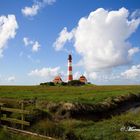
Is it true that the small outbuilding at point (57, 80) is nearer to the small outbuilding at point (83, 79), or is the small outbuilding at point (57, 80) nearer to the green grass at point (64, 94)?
the small outbuilding at point (83, 79)

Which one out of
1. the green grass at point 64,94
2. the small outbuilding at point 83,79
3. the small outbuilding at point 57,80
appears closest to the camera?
the green grass at point 64,94

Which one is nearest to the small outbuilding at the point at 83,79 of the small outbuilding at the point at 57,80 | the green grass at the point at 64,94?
the small outbuilding at the point at 57,80

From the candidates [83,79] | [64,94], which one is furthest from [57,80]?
[64,94]

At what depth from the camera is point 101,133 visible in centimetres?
1909

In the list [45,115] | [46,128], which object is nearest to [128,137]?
[46,128]

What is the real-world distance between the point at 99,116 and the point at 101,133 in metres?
11.9

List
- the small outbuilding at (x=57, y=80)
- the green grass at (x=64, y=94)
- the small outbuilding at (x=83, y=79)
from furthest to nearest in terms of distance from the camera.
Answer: the small outbuilding at (x=83, y=79) < the small outbuilding at (x=57, y=80) < the green grass at (x=64, y=94)

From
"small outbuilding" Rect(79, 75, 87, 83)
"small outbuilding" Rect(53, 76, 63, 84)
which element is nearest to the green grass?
"small outbuilding" Rect(53, 76, 63, 84)

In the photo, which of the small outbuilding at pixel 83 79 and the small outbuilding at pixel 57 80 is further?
the small outbuilding at pixel 83 79

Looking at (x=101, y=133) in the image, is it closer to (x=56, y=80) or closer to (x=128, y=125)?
(x=128, y=125)

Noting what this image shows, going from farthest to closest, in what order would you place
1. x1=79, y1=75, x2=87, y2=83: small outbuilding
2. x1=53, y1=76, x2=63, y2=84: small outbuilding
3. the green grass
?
x1=79, y1=75, x2=87, y2=83: small outbuilding
x1=53, y1=76, x2=63, y2=84: small outbuilding
the green grass

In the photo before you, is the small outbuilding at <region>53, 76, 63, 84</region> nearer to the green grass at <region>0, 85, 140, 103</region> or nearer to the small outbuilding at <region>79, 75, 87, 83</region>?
the small outbuilding at <region>79, 75, 87, 83</region>

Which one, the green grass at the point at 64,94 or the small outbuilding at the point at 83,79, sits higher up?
the small outbuilding at the point at 83,79

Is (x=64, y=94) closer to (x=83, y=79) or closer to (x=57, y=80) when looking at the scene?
(x=57, y=80)
